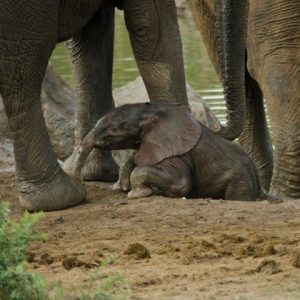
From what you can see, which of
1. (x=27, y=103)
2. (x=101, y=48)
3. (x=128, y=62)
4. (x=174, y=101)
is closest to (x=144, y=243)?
(x=27, y=103)

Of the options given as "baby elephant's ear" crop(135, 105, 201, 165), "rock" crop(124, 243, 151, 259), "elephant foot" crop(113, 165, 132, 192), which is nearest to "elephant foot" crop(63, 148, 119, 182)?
"elephant foot" crop(113, 165, 132, 192)

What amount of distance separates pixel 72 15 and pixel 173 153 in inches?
34.0

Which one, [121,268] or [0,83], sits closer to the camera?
[121,268]

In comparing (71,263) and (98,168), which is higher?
(71,263)

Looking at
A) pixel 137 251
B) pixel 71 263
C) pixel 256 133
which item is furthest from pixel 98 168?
pixel 71 263

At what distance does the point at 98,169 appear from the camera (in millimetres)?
8266

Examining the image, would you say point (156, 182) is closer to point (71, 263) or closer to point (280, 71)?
point (280, 71)

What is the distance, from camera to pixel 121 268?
5.55m

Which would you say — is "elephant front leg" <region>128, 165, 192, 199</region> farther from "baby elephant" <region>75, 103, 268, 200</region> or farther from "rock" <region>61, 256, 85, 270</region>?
"rock" <region>61, 256, 85, 270</region>

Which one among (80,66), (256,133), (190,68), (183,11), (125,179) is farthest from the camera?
(183,11)

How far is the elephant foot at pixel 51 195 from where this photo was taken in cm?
717

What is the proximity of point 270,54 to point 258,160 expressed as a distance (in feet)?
5.99

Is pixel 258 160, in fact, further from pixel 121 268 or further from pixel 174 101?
pixel 121 268

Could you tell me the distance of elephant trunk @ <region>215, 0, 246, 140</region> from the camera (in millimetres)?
7898
